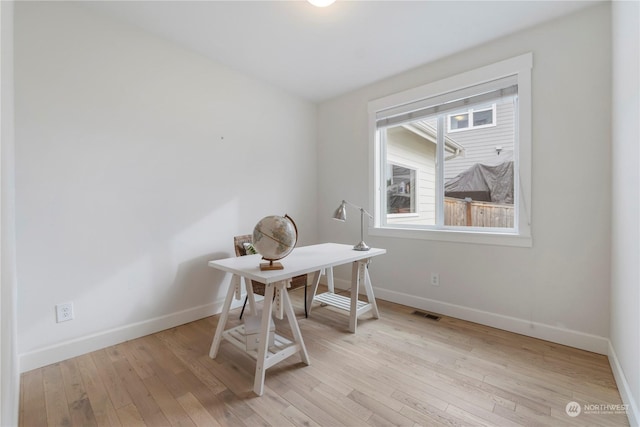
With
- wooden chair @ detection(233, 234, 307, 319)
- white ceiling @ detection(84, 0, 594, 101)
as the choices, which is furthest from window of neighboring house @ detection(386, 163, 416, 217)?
wooden chair @ detection(233, 234, 307, 319)

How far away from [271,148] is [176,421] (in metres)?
2.61

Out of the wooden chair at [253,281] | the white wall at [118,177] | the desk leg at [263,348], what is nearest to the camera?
the desk leg at [263,348]

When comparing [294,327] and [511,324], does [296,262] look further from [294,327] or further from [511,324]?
[511,324]

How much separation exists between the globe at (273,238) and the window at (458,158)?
5.47 feet

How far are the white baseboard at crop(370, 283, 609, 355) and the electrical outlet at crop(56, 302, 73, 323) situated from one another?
277cm

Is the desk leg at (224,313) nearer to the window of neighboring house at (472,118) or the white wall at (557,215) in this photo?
the white wall at (557,215)

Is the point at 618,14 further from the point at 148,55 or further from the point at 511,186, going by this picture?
the point at 148,55

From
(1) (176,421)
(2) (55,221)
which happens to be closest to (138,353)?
(1) (176,421)

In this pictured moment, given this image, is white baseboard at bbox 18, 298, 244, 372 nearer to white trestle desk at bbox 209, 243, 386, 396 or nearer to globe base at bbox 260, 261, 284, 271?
white trestle desk at bbox 209, 243, 386, 396

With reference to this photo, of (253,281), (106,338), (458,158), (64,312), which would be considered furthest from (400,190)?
(64,312)

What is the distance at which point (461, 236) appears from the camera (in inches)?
103

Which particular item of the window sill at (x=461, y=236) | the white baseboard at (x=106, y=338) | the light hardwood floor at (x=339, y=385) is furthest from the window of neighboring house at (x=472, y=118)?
the white baseboard at (x=106, y=338)

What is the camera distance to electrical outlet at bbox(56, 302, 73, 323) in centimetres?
194

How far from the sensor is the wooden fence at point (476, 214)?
246 centimetres
